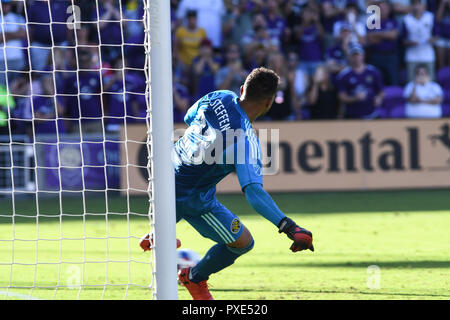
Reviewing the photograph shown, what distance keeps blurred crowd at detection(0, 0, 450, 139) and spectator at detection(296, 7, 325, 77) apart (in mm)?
20

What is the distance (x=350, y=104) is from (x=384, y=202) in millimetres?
2498

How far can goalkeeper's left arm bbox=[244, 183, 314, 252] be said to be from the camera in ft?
14.7

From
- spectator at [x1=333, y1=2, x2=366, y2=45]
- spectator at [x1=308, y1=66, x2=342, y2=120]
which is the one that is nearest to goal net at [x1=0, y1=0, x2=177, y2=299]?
spectator at [x1=308, y1=66, x2=342, y2=120]

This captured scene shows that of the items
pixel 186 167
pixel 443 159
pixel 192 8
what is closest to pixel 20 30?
pixel 192 8

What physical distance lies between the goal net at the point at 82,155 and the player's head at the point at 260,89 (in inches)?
29.7

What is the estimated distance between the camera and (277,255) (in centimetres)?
765

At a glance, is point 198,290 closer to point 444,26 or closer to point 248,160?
point 248,160

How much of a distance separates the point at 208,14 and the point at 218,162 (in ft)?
33.4

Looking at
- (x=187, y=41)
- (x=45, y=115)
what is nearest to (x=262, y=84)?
(x=45, y=115)

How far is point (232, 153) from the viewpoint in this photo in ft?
16.3

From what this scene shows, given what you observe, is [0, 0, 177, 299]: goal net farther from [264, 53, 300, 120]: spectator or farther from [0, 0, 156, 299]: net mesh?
[264, 53, 300, 120]: spectator

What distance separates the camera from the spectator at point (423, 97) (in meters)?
14.0
